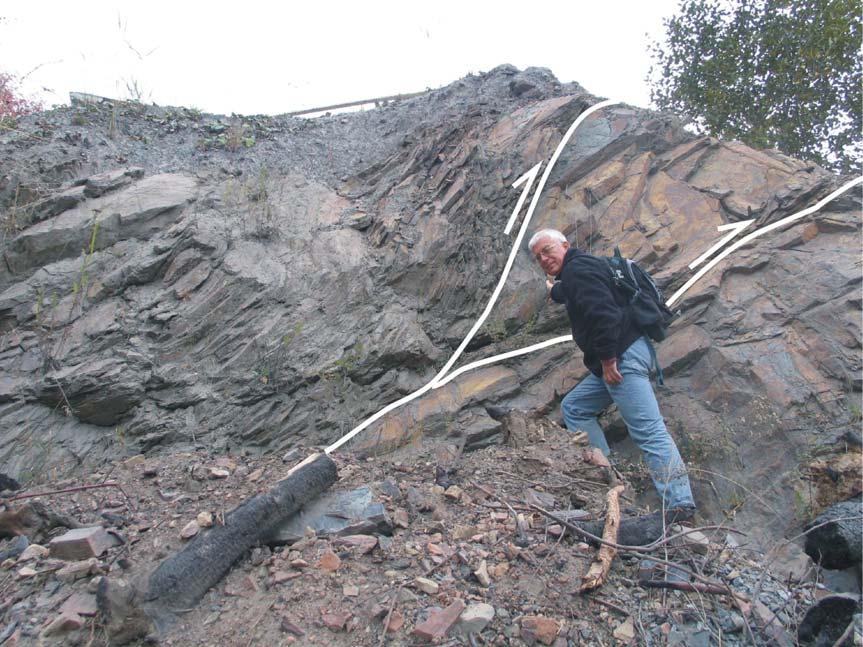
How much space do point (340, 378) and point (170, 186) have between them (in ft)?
8.36

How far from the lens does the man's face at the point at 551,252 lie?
4316 millimetres

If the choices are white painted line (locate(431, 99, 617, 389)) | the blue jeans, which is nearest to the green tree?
white painted line (locate(431, 99, 617, 389))

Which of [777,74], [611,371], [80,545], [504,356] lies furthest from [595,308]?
[777,74]

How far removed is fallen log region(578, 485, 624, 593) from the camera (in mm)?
2848

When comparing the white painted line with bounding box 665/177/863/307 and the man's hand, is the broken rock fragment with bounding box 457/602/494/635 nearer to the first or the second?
the man's hand

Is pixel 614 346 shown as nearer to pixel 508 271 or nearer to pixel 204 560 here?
pixel 508 271

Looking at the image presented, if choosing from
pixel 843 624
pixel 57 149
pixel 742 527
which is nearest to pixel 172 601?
pixel 843 624

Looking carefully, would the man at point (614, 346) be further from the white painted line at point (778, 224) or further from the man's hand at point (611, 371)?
the white painted line at point (778, 224)

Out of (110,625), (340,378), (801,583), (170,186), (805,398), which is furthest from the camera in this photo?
(170,186)

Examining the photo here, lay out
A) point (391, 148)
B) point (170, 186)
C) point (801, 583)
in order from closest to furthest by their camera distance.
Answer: point (801, 583), point (170, 186), point (391, 148)

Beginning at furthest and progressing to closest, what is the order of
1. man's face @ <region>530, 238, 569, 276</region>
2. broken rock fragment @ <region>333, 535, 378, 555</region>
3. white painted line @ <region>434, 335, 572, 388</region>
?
1. white painted line @ <region>434, 335, 572, 388</region>
2. man's face @ <region>530, 238, 569, 276</region>
3. broken rock fragment @ <region>333, 535, 378, 555</region>

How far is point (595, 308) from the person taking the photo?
3982 mm

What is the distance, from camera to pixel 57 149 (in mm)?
5953

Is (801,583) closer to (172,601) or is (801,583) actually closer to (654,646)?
(654,646)
